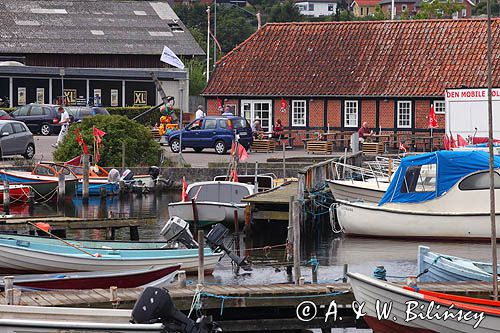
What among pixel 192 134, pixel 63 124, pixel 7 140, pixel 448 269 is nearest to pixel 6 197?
pixel 7 140

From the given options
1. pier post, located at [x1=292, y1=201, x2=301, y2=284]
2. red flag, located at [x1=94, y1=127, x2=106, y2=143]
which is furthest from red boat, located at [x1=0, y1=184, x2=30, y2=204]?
pier post, located at [x1=292, y1=201, x2=301, y2=284]

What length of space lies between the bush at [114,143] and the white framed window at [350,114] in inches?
525

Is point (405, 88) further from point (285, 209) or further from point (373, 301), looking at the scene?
point (373, 301)

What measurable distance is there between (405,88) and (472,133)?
26.9ft

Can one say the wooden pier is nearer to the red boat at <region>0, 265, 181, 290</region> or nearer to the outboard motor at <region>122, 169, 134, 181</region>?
the red boat at <region>0, 265, 181, 290</region>

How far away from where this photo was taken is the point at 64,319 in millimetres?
20391

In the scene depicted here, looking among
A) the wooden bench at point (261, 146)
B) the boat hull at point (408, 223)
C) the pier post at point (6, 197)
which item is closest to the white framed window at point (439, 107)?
the wooden bench at point (261, 146)

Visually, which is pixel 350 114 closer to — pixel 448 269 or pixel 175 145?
pixel 175 145

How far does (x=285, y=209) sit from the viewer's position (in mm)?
37250

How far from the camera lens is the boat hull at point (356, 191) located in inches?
1513

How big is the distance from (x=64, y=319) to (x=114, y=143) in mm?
29544

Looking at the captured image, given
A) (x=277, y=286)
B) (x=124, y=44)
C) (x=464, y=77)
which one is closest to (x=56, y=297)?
(x=277, y=286)

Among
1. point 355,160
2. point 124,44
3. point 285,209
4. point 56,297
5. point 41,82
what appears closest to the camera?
point 56,297

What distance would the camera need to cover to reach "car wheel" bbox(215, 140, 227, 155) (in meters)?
55.8
